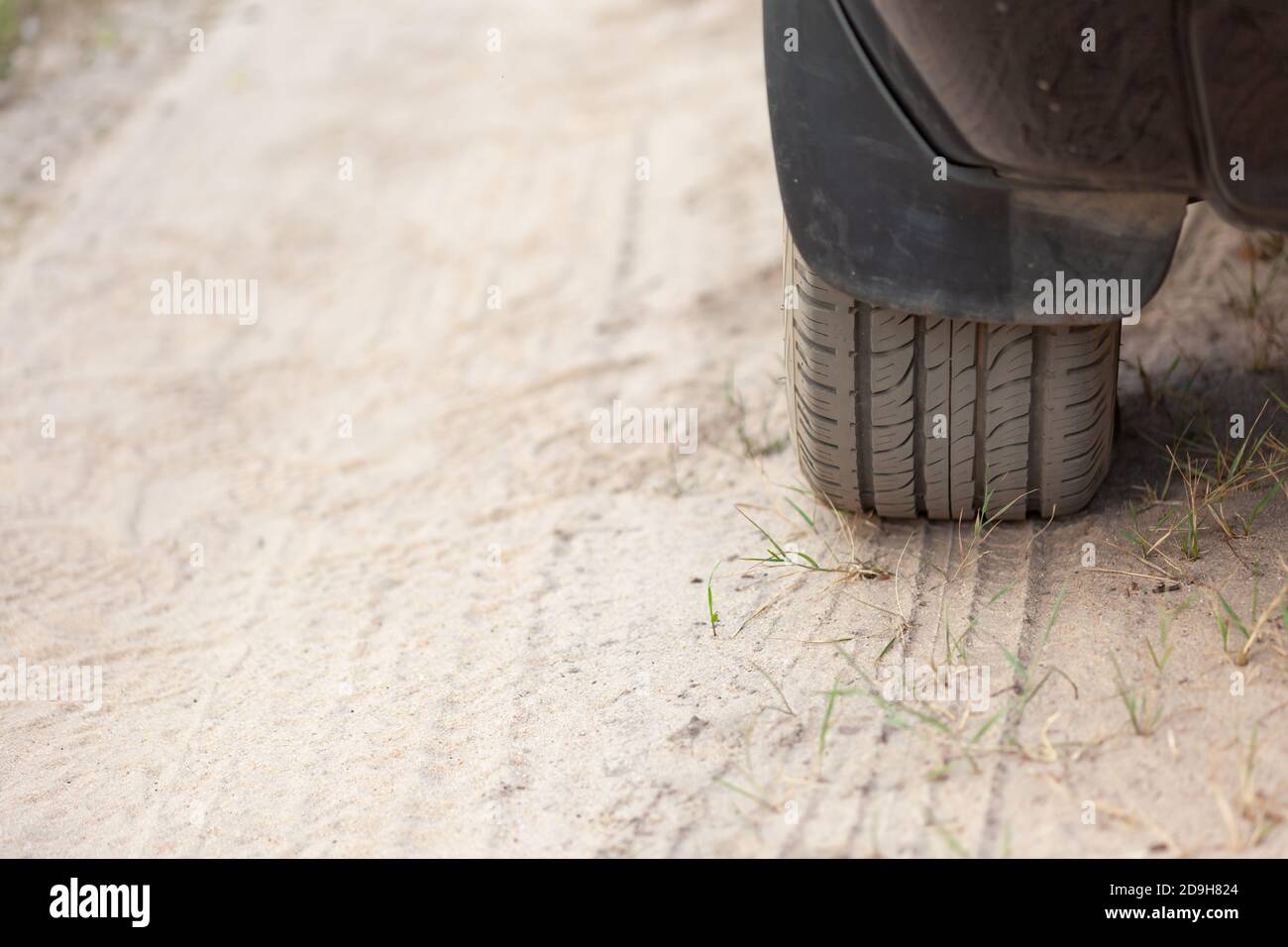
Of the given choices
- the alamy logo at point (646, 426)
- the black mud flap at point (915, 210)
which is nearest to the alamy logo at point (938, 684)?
the black mud flap at point (915, 210)

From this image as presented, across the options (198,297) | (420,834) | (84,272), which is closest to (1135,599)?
(420,834)

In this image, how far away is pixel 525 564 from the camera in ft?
8.54

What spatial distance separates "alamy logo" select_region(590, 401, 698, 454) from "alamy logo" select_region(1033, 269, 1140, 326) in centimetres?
119

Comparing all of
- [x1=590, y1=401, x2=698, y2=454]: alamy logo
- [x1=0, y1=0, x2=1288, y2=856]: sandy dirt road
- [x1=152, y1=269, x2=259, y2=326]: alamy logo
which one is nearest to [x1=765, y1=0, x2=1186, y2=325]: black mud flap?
[x1=0, y1=0, x2=1288, y2=856]: sandy dirt road

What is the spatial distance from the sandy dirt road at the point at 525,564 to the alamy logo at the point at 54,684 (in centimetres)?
3

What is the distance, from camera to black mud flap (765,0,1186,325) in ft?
6.11

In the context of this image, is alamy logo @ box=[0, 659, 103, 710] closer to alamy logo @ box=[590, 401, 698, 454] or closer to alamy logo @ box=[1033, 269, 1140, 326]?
alamy logo @ box=[590, 401, 698, 454]

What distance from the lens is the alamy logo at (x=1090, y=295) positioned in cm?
188

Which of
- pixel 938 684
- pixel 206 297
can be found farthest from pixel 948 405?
pixel 206 297

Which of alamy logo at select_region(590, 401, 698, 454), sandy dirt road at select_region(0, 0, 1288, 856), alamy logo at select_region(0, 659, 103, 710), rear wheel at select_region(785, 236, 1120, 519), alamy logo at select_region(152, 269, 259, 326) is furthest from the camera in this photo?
alamy logo at select_region(152, 269, 259, 326)

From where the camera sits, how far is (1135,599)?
81.4 inches
